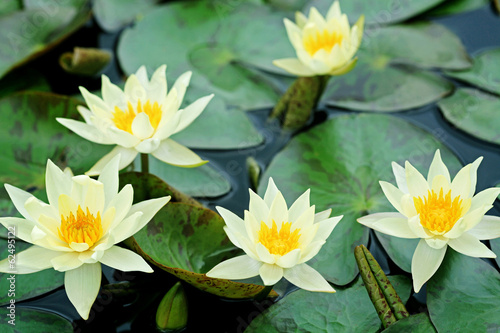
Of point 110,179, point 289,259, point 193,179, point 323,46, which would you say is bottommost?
point 193,179

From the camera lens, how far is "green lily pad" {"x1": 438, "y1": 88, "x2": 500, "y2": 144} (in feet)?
8.39

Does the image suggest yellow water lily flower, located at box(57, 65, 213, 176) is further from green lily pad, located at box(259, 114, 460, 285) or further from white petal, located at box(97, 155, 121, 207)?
green lily pad, located at box(259, 114, 460, 285)

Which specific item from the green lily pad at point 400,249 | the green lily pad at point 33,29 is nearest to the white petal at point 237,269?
the green lily pad at point 400,249

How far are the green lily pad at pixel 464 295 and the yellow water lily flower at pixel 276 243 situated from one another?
45 cm

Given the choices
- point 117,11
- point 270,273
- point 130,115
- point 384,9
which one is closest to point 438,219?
point 270,273

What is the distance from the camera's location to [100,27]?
339 centimetres

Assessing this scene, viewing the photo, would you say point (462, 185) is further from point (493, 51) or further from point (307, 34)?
point (493, 51)

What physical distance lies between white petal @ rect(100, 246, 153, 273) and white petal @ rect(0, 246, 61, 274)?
0.17 metres

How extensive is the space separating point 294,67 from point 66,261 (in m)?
1.47

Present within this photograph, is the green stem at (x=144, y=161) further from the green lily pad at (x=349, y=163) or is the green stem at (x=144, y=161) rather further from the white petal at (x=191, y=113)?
→ the green lily pad at (x=349, y=163)

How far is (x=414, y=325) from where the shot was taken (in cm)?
174

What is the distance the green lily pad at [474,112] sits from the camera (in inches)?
101

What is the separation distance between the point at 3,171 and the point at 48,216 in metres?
0.84

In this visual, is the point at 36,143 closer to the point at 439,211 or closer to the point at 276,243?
the point at 276,243
